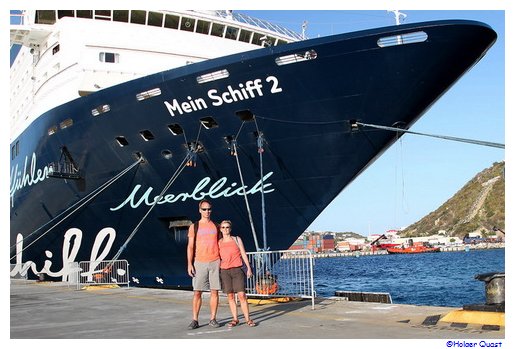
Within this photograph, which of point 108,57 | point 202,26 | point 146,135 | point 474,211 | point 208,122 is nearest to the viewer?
point 208,122

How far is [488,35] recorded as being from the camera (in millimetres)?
13047

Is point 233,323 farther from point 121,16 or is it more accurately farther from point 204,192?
point 121,16

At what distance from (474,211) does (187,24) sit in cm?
14236

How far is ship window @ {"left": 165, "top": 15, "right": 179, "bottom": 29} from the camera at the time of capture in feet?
65.7

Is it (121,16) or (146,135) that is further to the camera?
(121,16)

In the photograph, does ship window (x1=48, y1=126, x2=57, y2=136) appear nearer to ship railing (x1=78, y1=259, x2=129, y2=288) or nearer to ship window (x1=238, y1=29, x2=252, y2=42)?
ship railing (x1=78, y1=259, x2=129, y2=288)

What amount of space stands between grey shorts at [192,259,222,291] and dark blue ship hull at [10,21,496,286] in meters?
6.22

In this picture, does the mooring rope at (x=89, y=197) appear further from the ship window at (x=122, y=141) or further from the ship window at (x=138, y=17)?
the ship window at (x=138, y=17)

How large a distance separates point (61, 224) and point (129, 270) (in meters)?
2.93

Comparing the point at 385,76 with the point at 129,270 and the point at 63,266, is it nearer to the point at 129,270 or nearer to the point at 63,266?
the point at 129,270

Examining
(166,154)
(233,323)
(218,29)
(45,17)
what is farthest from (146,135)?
(233,323)

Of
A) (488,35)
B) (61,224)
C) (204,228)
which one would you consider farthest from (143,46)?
(204,228)

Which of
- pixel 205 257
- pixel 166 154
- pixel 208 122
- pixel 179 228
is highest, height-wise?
pixel 208 122

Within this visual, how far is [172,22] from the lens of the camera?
20141 mm
